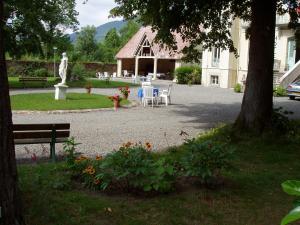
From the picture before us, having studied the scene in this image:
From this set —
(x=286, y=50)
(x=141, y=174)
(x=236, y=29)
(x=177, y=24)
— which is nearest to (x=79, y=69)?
(x=236, y=29)

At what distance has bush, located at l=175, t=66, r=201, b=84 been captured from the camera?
43.5 meters

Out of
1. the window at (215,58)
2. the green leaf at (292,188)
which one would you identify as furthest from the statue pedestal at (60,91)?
the window at (215,58)

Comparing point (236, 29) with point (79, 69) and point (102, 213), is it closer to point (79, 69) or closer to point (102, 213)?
point (79, 69)

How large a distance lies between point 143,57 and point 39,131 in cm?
4750

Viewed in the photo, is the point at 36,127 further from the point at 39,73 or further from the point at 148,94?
the point at 39,73

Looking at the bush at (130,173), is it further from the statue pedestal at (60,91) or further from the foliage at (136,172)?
the statue pedestal at (60,91)

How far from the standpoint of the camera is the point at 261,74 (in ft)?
34.6

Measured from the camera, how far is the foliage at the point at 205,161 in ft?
19.0

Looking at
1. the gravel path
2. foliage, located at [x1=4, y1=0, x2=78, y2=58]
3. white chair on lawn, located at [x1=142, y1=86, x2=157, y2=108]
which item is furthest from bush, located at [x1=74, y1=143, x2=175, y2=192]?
foliage, located at [x1=4, y1=0, x2=78, y2=58]

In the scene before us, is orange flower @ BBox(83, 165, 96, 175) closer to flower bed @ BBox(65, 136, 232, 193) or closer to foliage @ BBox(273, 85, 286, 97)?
flower bed @ BBox(65, 136, 232, 193)

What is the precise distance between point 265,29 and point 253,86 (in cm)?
136

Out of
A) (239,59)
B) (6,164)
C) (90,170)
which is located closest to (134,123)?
(90,170)

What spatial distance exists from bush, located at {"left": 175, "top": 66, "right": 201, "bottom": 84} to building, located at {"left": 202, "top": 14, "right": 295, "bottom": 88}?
56.5 inches

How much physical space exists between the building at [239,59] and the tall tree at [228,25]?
2018 cm
